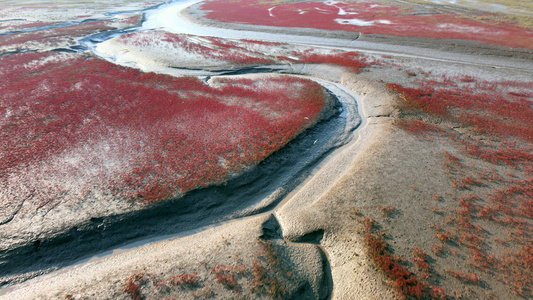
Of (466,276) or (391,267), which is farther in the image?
(391,267)

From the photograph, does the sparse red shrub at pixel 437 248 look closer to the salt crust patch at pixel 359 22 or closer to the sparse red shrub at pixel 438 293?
the sparse red shrub at pixel 438 293

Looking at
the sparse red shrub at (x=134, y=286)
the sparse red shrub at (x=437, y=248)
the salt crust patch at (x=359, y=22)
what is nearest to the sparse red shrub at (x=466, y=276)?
the sparse red shrub at (x=437, y=248)

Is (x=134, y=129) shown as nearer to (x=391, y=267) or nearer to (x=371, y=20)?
(x=391, y=267)

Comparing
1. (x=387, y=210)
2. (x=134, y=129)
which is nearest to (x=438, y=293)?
(x=387, y=210)

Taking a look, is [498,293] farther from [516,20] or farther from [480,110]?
[516,20]

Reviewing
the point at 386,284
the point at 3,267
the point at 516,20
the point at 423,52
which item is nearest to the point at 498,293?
the point at 386,284

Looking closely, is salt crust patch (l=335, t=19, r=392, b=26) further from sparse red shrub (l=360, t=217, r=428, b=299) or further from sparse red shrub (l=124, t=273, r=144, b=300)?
sparse red shrub (l=124, t=273, r=144, b=300)
